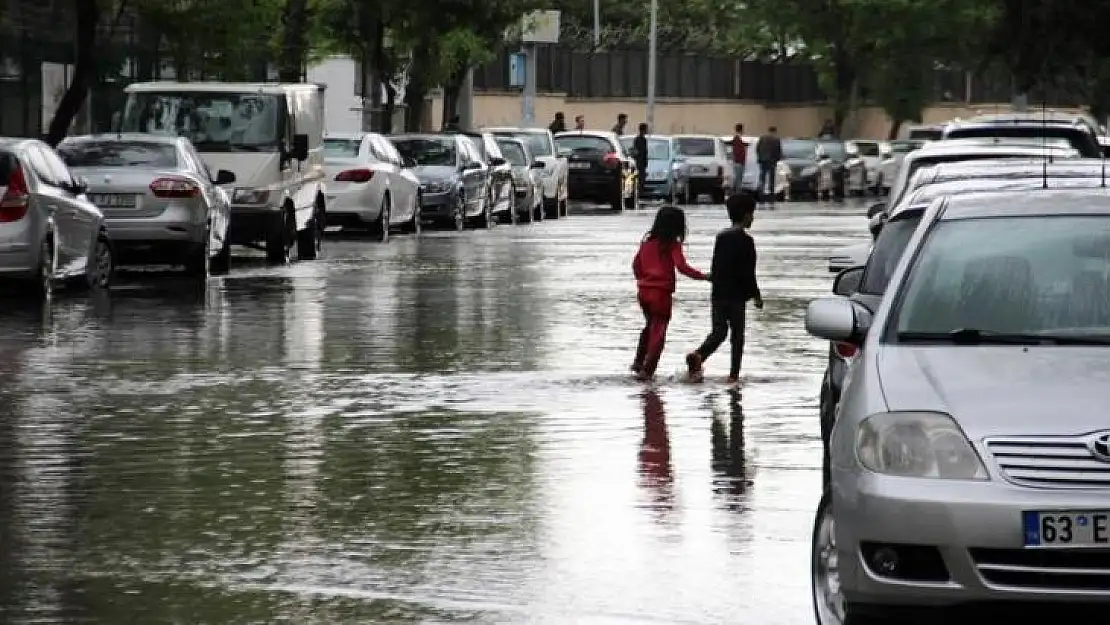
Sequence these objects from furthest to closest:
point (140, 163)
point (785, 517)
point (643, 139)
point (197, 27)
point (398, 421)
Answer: point (643, 139) → point (197, 27) → point (140, 163) → point (398, 421) → point (785, 517)

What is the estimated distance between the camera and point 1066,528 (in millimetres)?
8070

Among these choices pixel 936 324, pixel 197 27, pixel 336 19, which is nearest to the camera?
pixel 936 324

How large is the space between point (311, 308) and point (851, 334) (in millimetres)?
15555

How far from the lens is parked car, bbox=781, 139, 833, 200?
236 ft

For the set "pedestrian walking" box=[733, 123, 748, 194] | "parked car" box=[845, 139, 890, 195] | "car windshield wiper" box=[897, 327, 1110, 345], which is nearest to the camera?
"car windshield wiper" box=[897, 327, 1110, 345]

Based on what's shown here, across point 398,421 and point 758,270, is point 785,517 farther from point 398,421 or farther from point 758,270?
point 758,270

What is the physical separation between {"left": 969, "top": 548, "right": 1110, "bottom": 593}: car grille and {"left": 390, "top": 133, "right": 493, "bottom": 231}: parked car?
35.1 meters

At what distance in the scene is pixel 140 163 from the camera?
95.4ft

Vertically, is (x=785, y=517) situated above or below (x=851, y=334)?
below

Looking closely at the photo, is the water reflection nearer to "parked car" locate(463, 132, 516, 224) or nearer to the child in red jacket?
the child in red jacket

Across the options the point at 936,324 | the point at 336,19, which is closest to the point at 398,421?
the point at 936,324

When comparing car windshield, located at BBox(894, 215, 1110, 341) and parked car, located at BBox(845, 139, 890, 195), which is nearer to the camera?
car windshield, located at BBox(894, 215, 1110, 341)

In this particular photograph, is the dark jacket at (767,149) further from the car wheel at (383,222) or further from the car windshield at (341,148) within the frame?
the car windshield at (341,148)

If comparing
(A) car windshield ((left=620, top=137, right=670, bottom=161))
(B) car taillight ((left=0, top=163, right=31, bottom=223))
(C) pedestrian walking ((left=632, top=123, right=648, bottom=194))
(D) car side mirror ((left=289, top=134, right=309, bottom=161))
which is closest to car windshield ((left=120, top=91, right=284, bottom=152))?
(D) car side mirror ((left=289, top=134, right=309, bottom=161))
